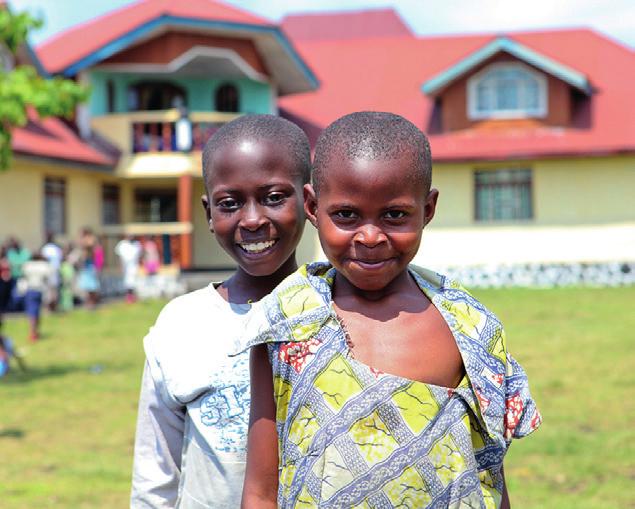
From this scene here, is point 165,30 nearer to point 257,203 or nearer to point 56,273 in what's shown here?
point 56,273

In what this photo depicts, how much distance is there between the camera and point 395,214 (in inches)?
66.9

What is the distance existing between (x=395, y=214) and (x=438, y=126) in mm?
20503

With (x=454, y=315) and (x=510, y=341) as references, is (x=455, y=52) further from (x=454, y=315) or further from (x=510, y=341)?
(x=454, y=315)

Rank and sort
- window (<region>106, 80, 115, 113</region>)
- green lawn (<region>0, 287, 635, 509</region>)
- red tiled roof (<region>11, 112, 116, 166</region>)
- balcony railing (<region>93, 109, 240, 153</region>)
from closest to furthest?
green lawn (<region>0, 287, 635, 509</region>) → red tiled roof (<region>11, 112, 116, 166</region>) → balcony railing (<region>93, 109, 240, 153</region>) → window (<region>106, 80, 115, 113</region>)

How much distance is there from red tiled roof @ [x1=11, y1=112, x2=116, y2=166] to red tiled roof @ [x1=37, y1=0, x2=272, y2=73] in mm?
1237

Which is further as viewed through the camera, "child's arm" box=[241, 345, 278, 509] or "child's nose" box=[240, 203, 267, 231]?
"child's nose" box=[240, 203, 267, 231]

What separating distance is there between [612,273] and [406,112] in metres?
5.91

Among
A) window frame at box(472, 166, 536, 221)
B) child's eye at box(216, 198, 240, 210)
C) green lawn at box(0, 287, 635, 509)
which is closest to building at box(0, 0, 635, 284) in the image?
window frame at box(472, 166, 536, 221)

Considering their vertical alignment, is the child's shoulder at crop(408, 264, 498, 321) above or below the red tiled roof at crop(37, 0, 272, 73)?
below

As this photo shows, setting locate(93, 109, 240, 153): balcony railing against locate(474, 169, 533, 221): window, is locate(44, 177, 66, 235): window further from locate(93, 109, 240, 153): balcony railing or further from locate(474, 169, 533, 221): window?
locate(474, 169, 533, 221): window

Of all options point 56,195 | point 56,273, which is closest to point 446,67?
point 56,195

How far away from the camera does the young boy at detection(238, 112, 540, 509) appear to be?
162 centimetres

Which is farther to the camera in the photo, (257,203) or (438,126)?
(438,126)

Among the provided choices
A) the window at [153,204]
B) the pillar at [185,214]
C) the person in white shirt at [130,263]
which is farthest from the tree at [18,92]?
the window at [153,204]
